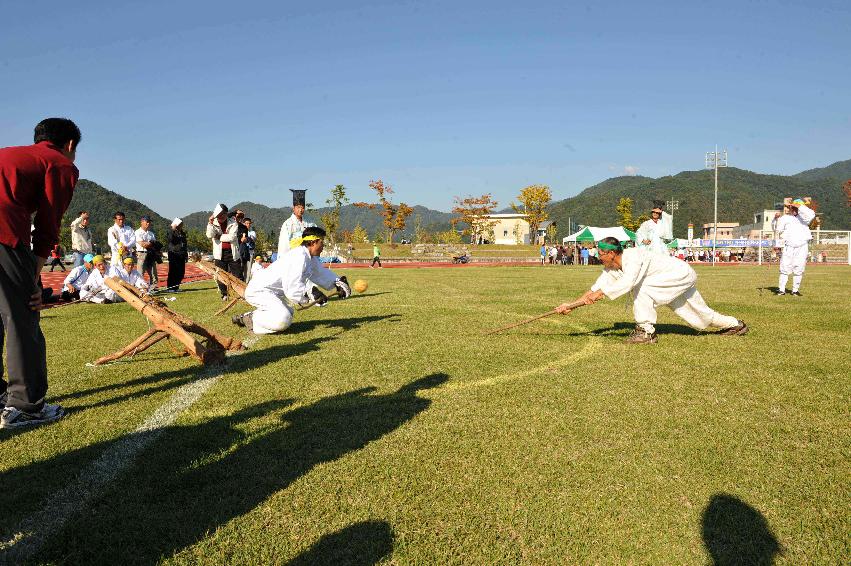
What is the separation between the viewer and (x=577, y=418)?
362cm

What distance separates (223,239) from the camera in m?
11.3

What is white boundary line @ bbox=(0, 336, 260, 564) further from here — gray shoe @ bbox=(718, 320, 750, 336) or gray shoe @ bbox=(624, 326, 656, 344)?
gray shoe @ bbox=(718, 320, 750, 336)

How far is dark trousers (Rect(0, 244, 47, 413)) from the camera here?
364 centimetres

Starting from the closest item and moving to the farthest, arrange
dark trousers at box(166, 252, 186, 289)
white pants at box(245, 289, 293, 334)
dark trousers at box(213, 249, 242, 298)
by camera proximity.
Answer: white pants at box(245, 289, 293, 334), dark trousers at box(213, 249, 242, 298), dark trousers at box(166, 252, 186, 289)

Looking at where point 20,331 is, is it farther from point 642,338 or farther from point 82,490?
point 642,338

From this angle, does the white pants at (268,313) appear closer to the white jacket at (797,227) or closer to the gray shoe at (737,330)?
the gray shoe at (737,330)

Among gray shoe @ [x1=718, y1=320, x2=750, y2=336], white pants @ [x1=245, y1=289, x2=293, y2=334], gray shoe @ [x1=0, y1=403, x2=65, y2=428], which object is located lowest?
gray shoe @ [x1=718, y1=320, x2=750, y2=336]

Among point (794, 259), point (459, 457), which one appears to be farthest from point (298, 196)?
point (794, 259)

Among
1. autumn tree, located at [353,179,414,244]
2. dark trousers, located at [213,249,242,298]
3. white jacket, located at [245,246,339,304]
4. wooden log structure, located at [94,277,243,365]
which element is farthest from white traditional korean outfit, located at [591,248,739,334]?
autumn tree, located at [353,179,414,244]

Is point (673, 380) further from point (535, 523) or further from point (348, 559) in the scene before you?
point (348, 559)

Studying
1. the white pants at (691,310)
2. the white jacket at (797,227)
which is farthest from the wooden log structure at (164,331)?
the white jacket at (797,227)

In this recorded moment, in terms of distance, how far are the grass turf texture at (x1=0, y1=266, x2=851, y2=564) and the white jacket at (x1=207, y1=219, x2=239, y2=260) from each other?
5.56 metres

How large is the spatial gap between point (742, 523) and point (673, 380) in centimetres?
251

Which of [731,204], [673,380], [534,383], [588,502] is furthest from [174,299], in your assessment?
[731,204]
